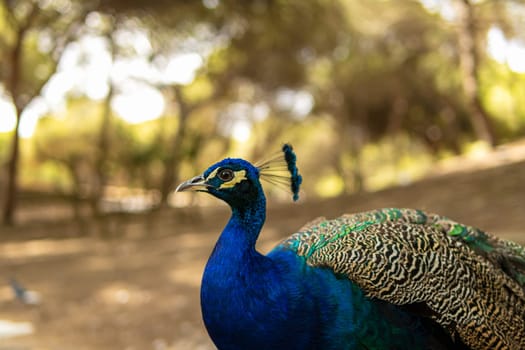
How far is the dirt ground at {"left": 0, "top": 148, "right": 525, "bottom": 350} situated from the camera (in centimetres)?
445

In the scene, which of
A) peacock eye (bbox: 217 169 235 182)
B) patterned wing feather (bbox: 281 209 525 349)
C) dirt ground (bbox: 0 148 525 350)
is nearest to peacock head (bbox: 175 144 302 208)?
peacock eye (bbox: 217 169 235 182)

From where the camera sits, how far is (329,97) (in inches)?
634

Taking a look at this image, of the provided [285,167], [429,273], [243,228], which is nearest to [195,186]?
[243,228]

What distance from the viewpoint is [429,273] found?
199cm

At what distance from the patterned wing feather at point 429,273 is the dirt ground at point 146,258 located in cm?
200

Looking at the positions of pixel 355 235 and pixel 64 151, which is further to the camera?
pixel 64 151

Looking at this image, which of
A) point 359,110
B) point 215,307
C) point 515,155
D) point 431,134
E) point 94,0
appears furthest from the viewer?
point 431,134

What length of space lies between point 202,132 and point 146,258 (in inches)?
277

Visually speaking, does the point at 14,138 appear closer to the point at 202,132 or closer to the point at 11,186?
the point at 11,186

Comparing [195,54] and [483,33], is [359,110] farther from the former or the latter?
[195,54]

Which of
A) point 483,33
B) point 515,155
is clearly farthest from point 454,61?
point 515,155

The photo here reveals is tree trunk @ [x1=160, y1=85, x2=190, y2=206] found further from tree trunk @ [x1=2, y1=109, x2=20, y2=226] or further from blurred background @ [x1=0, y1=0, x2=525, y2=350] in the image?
tree trunk @ [x1=2, y1=109, x2=20, y2=226]

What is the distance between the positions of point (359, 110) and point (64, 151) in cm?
922

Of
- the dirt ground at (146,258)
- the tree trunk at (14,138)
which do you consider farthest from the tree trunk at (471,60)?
the tree trunk at (14,138)
